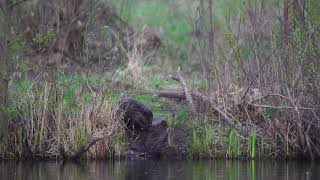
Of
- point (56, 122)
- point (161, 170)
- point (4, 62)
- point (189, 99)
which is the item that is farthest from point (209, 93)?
point (4, 62)

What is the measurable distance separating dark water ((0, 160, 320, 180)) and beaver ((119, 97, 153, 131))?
96cm

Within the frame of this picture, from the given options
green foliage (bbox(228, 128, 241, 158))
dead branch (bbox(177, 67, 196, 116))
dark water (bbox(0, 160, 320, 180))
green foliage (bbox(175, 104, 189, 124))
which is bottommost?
dark water (bbox(0, 160, 320, 180))

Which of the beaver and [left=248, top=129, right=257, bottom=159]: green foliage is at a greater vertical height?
the beaver

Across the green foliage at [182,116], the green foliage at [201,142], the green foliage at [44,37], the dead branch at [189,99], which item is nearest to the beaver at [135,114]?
the green foliage at [182,116]

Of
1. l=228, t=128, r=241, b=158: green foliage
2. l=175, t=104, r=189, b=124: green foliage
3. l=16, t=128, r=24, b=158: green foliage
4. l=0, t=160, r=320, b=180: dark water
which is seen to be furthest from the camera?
l=175, t=104, r=189, b=124: green foliage

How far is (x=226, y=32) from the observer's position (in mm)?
15625

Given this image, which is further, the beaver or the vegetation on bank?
the beaver

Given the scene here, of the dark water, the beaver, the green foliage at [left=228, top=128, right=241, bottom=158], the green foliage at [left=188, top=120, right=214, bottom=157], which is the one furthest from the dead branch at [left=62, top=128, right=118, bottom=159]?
the green foliage at [left=228, top=128, right=241, bottom=158]

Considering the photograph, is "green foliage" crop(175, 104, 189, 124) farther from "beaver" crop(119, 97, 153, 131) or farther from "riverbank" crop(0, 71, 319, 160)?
"beaver" crop(119, 97, 153, 131)

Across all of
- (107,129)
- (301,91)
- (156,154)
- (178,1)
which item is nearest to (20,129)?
(107,129)

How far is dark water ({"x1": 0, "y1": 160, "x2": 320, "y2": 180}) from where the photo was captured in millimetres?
13195

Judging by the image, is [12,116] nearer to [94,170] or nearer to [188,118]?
[94,170]

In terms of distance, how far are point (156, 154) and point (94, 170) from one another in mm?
2228

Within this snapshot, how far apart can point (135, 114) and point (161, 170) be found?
209 centimetres
